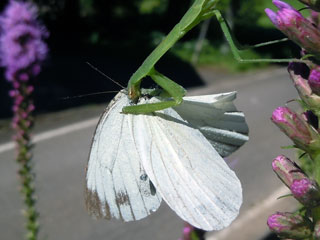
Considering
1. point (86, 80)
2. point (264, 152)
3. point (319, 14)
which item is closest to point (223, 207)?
point (319, 14)

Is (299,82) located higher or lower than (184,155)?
higher

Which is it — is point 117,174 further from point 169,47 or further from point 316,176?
point 316,176

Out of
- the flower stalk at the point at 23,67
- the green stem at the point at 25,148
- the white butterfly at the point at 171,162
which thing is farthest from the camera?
the flower stalk at the point at 23,67

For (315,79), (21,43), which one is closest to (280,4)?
(315,79)

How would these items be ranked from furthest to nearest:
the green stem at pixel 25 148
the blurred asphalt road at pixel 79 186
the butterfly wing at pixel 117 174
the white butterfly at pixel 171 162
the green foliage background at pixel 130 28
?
the green foliage background at pixel 130 28
the blurred asphalt road at pixel 79 186
the green stem at pixel 25 148
the butterfly wing at pixel 117 174
the white butterfly at pixel 171 162

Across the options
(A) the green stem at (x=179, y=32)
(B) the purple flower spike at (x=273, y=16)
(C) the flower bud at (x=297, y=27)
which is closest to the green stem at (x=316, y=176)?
(C) the flower bud at (x=297, y=27)

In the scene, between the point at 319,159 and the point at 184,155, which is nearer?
the point at 319,159

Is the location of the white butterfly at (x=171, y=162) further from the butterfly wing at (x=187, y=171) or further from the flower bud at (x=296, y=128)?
the flower bud at (x=296, y=128)

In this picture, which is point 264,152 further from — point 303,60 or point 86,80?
point 303,60

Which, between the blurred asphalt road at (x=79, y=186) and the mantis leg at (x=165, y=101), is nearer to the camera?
the mantis leg at (x=165, y=101)
